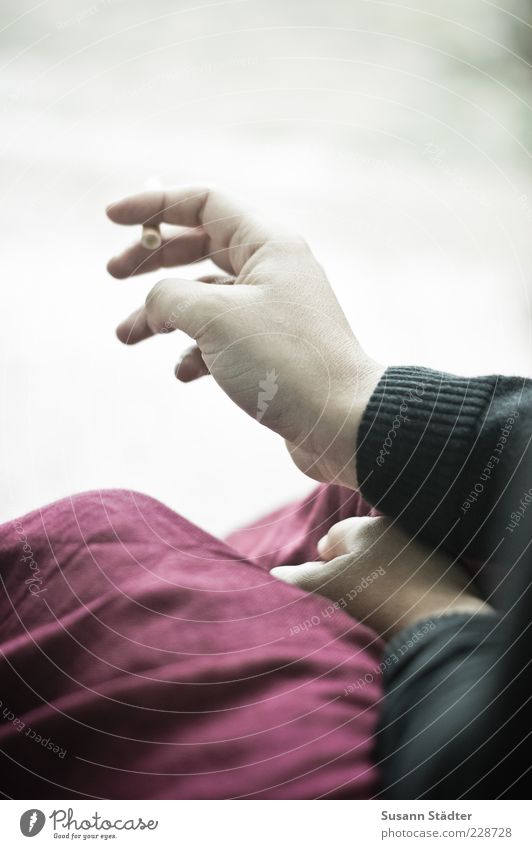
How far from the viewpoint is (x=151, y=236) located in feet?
1.42

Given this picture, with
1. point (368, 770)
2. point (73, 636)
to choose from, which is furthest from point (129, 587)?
point (368, 770)

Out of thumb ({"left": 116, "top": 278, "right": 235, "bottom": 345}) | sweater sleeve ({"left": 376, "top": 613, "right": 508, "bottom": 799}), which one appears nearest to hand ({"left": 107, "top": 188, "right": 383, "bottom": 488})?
thumb ({"left": 116, "top": 278, "right": 235, "bottom": 345})

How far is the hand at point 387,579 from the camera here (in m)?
0.39

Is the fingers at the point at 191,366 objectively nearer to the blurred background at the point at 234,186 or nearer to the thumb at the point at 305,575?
the blurred background at the point at 234,186

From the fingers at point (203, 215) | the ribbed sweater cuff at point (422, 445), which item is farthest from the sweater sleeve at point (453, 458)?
the fingers at point (203, 215)

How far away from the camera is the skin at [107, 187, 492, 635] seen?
0.40 m

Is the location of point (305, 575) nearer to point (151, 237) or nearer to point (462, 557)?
point (462, 557)

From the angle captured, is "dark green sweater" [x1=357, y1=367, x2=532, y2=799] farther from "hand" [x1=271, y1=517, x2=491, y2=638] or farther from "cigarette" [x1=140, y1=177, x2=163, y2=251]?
"cigarette" [x1=140, y1=177, x2=163, y2=251]

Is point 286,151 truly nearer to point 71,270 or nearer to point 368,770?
point 71,270

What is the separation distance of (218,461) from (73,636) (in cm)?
13

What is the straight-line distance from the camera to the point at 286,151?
1.55ft

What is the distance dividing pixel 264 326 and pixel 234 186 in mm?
106

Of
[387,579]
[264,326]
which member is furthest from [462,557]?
[264,326]

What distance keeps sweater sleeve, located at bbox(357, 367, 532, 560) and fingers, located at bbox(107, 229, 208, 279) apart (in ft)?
0.44
